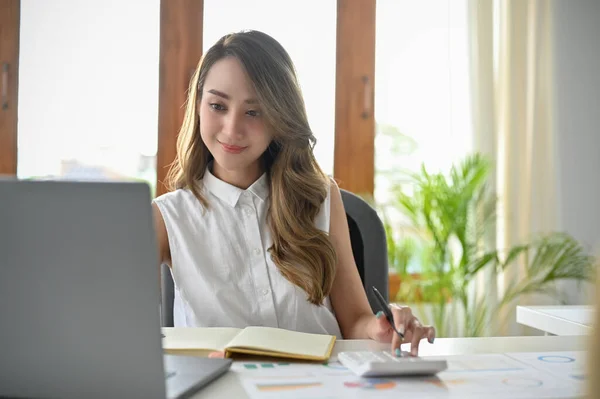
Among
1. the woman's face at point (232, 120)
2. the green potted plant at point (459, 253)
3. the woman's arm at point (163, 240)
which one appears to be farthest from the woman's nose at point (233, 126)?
the green potted plant at point (459, 253)

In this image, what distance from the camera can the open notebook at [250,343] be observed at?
44.8 inches

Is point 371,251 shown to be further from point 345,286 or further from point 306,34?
point 306,34

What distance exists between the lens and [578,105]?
4172mm

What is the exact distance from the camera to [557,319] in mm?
1894

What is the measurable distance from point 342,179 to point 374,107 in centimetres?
46

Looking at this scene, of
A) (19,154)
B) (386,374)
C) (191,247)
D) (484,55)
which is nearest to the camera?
(386,374)

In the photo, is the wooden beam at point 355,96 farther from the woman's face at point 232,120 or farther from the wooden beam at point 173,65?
the woman's face at point 232,120

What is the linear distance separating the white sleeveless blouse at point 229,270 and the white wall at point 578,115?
2757mm

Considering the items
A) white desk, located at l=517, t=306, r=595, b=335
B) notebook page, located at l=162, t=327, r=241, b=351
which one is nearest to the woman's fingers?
notebook page, located at l=162, t=327, r=241, b=351

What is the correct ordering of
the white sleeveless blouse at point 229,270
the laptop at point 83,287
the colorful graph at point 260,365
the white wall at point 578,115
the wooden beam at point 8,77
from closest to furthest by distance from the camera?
the laptop at point 83,287, the colorful graph at point 260,365, the white sleeveless blouse at point 229,270, the wooden beam at point 8,77, the white wall at point 578,115

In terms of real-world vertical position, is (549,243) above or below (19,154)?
below

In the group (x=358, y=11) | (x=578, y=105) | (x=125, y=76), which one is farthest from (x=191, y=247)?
(x=578, y=105)

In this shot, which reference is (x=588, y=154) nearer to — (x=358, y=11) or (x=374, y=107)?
(x=374, y=107)

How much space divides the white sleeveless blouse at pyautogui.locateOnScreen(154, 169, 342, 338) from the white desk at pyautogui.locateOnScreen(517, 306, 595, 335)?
0.61m
